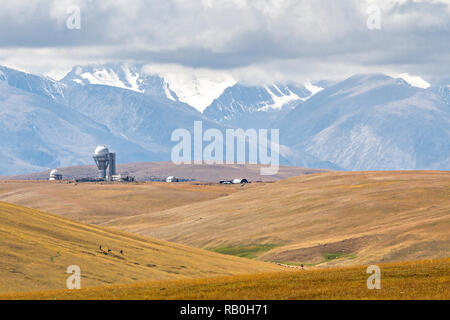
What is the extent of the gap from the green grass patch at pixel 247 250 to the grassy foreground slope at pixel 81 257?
45993 millimetres

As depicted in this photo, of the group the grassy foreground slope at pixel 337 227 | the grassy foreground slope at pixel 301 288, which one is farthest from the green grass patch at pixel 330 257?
the grassy foreground slope at pixel 301 288

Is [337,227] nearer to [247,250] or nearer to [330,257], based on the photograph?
[247,250]

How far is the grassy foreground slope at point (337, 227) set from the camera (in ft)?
424

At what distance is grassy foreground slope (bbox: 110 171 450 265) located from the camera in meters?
129

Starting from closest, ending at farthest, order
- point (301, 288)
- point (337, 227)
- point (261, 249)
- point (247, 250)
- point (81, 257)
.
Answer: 1. point (301, 288)
2. point (81, 257)
3. point (261, 249)
4. point (247, 250)
5. point (337, 227)

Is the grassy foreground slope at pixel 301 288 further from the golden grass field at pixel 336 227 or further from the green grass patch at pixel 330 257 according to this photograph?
the green grass patch at pixel 330 257

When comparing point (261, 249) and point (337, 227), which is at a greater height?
point (337, 227)

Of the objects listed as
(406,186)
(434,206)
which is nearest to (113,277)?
(434,206)

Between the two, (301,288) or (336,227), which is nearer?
(301,288)

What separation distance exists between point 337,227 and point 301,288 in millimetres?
106725

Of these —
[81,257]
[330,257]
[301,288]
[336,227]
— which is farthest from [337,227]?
[301,288]

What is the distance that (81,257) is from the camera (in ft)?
234
